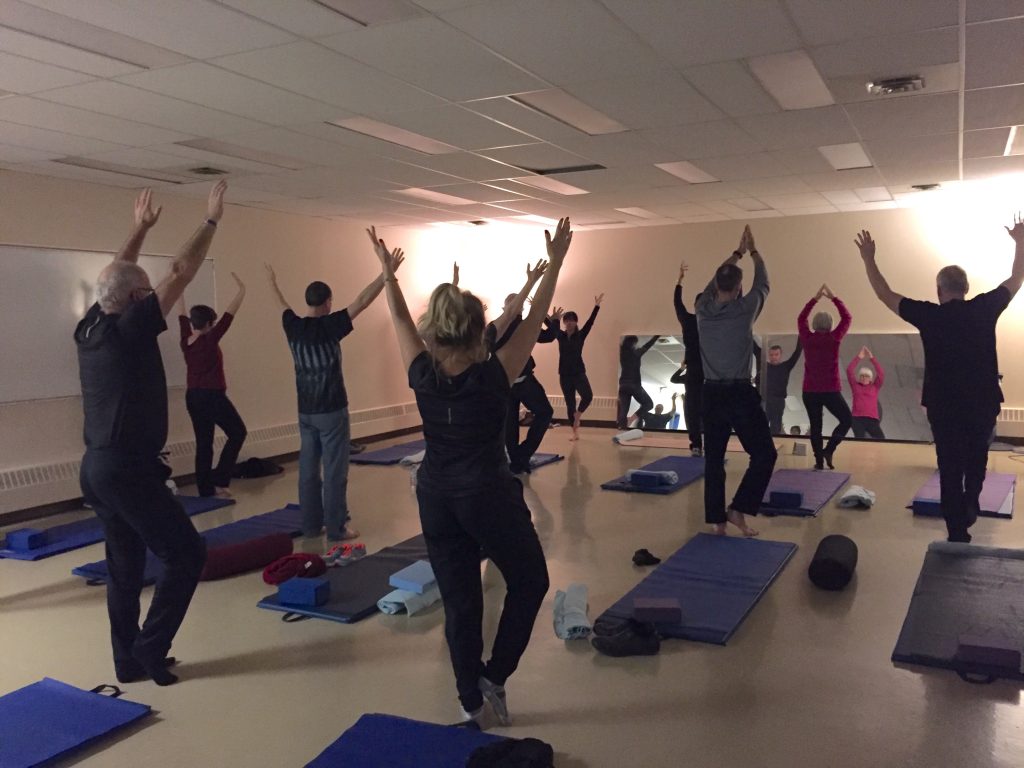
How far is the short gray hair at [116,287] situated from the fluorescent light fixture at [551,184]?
4.25 metres

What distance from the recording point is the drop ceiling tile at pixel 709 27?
3.12m

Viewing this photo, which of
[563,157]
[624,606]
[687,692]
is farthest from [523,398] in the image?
[687,692]

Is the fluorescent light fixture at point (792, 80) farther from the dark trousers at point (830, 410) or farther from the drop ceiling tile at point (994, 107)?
the dark trousers at point (830, 410)

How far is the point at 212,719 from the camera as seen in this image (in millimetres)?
2902

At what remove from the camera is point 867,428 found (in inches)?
348

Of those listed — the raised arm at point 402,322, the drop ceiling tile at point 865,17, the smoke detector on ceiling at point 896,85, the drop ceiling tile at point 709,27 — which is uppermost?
the drop ceiling tile at point 709,27

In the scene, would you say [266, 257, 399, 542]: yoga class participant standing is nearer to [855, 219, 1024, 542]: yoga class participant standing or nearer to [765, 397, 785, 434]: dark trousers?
[855, 219, 1024, 542]: yoga class participant standing

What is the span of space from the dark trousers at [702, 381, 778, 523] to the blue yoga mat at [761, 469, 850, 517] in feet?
2.39

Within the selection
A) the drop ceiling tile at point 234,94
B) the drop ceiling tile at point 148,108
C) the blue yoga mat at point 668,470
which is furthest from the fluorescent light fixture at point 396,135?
the blue yoga mat at point 668,470

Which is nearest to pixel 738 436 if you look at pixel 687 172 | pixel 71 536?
pixel 687 172

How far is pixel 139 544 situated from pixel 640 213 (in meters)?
6.99

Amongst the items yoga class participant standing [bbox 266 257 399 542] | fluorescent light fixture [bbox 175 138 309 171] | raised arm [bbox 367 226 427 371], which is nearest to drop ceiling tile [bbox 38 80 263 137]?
fluorescent light fixture [bbox 175 138 309 171]

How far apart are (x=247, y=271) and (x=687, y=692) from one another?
624cm

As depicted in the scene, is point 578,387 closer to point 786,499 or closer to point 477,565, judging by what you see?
point 786,499
